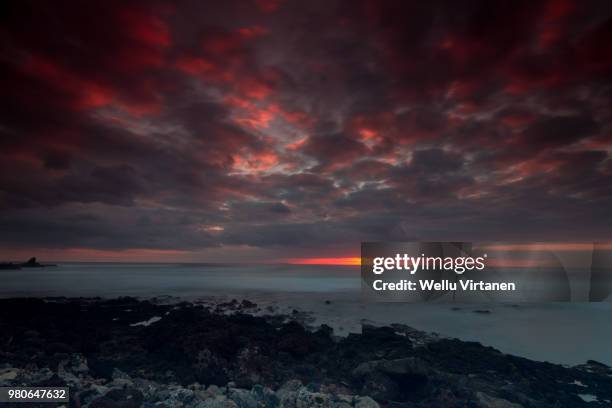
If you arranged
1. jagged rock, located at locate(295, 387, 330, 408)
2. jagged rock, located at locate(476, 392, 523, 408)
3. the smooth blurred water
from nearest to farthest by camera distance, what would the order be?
1. jagged rock, located at locate(295, 387, 330, 408)
2. jagged rock, located at locate(476, 392, 523, 408)
3. the smooth blurred water

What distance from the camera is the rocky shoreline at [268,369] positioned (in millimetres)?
8578

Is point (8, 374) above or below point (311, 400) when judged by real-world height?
below

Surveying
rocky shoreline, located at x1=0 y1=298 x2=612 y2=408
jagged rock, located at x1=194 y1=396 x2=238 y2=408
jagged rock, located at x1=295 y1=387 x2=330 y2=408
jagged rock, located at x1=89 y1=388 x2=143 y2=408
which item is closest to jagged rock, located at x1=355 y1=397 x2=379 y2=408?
rocky shoreline, located at x1=0 y1=298 x2=612 y2=408

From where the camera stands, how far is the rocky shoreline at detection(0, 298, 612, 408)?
858cm

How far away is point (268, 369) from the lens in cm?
1041

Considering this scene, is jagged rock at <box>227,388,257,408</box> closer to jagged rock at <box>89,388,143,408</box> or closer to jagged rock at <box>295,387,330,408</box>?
jagged rock at <box>295,387,330,408</box>

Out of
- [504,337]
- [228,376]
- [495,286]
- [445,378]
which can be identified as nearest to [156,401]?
[228,376]

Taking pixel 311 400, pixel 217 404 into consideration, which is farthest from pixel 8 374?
pixel 311 400

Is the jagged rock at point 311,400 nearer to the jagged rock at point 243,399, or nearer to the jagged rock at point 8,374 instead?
the jagged rock at point 243,399

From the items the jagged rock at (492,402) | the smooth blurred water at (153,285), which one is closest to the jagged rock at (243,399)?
the jagged rock at (492,402)

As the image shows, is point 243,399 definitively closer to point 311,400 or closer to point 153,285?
point 311,400

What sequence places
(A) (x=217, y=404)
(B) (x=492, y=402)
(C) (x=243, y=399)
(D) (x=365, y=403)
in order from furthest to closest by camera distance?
1. (B) (x=492, y=402)
2. (C) (x=243, y=399)
3. (D) (x=365, y=403)
4. (A) (x=217, y=404)

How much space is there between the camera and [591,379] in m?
11.0

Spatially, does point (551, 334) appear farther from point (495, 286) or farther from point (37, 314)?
point (37, 314)
